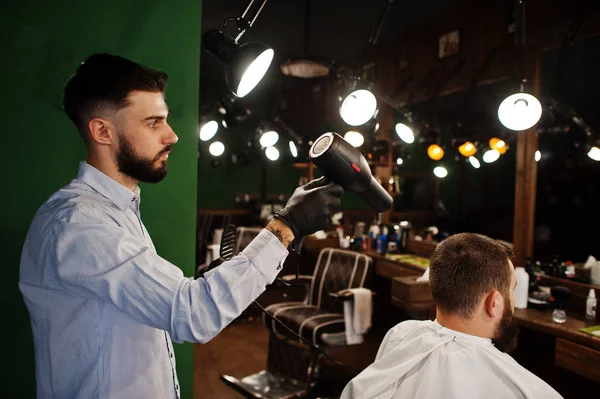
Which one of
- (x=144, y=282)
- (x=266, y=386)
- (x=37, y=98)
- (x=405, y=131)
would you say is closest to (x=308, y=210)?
(x=144, y=282)

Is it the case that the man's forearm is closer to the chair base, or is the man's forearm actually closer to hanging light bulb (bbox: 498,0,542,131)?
hanging light bulb (bbox: 498,0,542,131)

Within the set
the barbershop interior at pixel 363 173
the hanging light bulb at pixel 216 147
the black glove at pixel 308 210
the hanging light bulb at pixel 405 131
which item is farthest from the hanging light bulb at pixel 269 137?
the black glove at pixel 308 210

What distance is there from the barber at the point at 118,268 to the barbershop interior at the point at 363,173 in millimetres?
79

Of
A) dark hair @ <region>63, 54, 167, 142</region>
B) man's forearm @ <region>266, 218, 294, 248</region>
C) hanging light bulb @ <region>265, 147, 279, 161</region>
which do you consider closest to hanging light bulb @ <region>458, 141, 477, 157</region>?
hanging light bulb @ <region>265, 147, 279, 161</region>

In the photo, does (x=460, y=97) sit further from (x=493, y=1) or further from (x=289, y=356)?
(x=289, y=356)

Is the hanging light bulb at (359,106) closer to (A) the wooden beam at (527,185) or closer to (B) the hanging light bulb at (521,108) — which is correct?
(B) the hanging light bulb at (521,108)

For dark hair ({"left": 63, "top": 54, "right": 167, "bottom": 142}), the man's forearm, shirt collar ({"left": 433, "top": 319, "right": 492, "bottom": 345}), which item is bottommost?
shirt collar ({"left": 433, "top": 319, "right": 492, "bottom": 345})

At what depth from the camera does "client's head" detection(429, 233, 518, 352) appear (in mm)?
1426

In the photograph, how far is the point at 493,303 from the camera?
1.42 metres

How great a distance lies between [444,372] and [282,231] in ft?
2.39

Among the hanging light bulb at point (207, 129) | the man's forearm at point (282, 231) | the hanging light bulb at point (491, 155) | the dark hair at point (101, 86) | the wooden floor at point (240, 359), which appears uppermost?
the hanging light bulb at point (207, 129)

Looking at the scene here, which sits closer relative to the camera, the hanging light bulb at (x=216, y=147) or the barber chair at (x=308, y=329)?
the barber chair at (x=308, y=329)

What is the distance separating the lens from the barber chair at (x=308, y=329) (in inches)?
135

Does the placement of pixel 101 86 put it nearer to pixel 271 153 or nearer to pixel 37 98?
pixel 37 98
